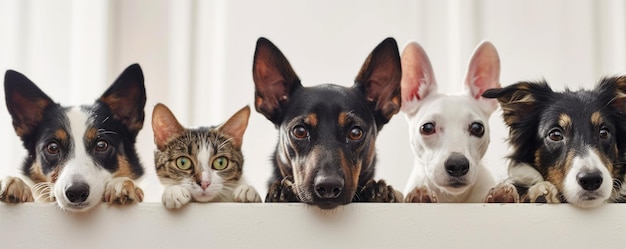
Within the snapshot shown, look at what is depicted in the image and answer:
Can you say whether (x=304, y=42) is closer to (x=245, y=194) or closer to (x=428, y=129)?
(x=428, y=129)

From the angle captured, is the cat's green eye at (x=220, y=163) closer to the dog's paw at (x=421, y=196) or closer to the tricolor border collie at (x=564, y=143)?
the dog's paw at (x=421, y=196)

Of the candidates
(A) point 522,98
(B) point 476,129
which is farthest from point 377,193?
(A) point 522,98

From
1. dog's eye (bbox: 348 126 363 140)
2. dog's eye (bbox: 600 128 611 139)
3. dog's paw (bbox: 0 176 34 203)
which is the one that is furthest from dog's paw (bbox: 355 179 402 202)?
dog's paw (bbox: 0 176 34 203)

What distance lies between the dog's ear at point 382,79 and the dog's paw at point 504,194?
283 mm

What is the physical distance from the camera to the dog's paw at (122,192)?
1.33m

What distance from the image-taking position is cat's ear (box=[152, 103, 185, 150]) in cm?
154

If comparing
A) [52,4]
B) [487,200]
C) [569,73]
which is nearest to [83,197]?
[487,200]

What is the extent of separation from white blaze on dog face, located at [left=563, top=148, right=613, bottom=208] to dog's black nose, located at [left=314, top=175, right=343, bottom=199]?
0.45 m

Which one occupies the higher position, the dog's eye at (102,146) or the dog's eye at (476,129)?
the dog's eye at (476,129)

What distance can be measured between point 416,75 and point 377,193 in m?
0.38

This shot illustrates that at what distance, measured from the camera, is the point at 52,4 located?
2035 millimetres

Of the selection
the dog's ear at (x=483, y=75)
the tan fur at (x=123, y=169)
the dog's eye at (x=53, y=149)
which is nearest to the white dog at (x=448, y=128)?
the dog's ear at (x=483, y=75)

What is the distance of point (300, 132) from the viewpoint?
54.5 inches

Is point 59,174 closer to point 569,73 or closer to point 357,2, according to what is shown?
point 357,2
